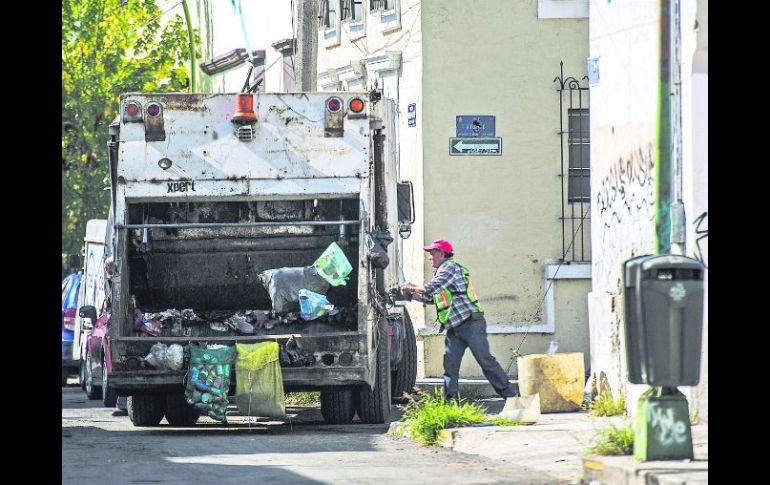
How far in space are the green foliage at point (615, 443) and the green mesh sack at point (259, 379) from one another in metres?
3.75

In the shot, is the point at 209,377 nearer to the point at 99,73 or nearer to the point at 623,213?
the point at 623,213

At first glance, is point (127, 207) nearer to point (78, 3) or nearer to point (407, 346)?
point (407, 346)

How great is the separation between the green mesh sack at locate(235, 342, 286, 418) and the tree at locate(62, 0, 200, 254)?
15530 millimetres

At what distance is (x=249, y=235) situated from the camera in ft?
44.1

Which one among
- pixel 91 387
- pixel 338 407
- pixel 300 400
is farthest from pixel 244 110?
pixel 91 387

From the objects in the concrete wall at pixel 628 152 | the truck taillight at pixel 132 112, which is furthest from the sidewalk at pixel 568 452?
the truck taillight at pixel 132 112

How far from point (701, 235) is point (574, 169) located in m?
7.57

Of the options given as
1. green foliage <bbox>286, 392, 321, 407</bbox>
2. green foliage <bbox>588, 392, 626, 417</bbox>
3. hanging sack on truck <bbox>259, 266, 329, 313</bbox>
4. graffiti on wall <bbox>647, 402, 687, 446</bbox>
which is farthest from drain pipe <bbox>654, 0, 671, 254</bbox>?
green foliage <bbox>286, 392, 321, 407</bbox>

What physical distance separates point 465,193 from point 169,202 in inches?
216

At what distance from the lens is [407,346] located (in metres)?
15.6

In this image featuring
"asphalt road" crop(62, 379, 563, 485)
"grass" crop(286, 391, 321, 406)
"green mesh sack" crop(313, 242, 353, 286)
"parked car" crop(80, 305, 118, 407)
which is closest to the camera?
"asphalt road" crop(62, 379, 563, 485)

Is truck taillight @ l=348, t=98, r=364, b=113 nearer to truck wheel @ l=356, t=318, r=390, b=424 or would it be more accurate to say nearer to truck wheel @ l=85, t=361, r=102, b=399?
truck wheel @ l=356, t=318, r=390, b=424

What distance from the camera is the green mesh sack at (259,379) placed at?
489 inches

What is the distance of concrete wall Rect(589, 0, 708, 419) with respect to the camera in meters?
10.6
